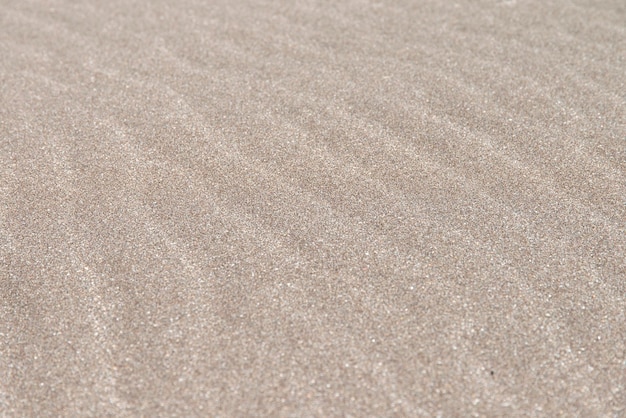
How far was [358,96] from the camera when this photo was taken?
102 inches

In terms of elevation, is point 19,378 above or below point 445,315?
below

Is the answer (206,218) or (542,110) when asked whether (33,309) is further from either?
(542,110)

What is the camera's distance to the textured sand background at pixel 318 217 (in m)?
1.56

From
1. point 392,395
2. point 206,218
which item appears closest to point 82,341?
point 206,218

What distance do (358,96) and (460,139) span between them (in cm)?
48

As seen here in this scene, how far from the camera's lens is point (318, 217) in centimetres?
201

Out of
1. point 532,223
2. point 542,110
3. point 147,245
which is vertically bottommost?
point 147,245

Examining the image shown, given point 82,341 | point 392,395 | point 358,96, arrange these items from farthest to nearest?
point 358,96 → point 82,341 → point 392,395

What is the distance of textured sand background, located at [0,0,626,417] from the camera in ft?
5.13

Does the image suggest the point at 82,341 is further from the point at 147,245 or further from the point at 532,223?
the point at 532,223

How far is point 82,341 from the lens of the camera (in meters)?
1.66

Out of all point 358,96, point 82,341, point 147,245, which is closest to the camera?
point 82,341

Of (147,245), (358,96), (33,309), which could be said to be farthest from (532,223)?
(33,309)

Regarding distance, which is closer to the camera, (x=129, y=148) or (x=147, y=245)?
(x=147, y=245)
